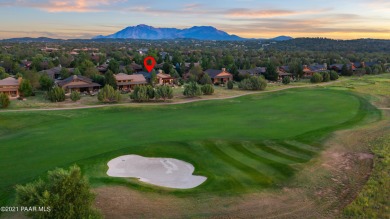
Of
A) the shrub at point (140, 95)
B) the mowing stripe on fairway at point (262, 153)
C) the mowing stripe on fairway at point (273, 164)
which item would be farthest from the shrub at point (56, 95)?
the mowing stripe on fairway at point (273, 164)

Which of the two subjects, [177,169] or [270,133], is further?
[270,133]

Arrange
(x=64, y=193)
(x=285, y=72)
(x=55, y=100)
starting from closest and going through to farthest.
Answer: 1. (x=64, y=193)
2. (x=55, y=100)
3. (x=285, y=72)

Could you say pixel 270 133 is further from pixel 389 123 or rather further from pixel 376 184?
pixel 389 123

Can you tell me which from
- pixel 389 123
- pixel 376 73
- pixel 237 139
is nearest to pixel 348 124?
pixel 389 123

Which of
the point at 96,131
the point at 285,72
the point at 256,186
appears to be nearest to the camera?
→ the point at 256,186

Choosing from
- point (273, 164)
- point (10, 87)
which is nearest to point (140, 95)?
point (10, 87)

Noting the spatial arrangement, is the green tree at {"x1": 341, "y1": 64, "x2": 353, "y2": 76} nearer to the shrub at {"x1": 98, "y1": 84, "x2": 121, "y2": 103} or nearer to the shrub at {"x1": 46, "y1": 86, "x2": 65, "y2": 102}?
the shrub at {"x1": 98, "y1": 84, "x2": 121, "y2": 103}

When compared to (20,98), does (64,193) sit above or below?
above
